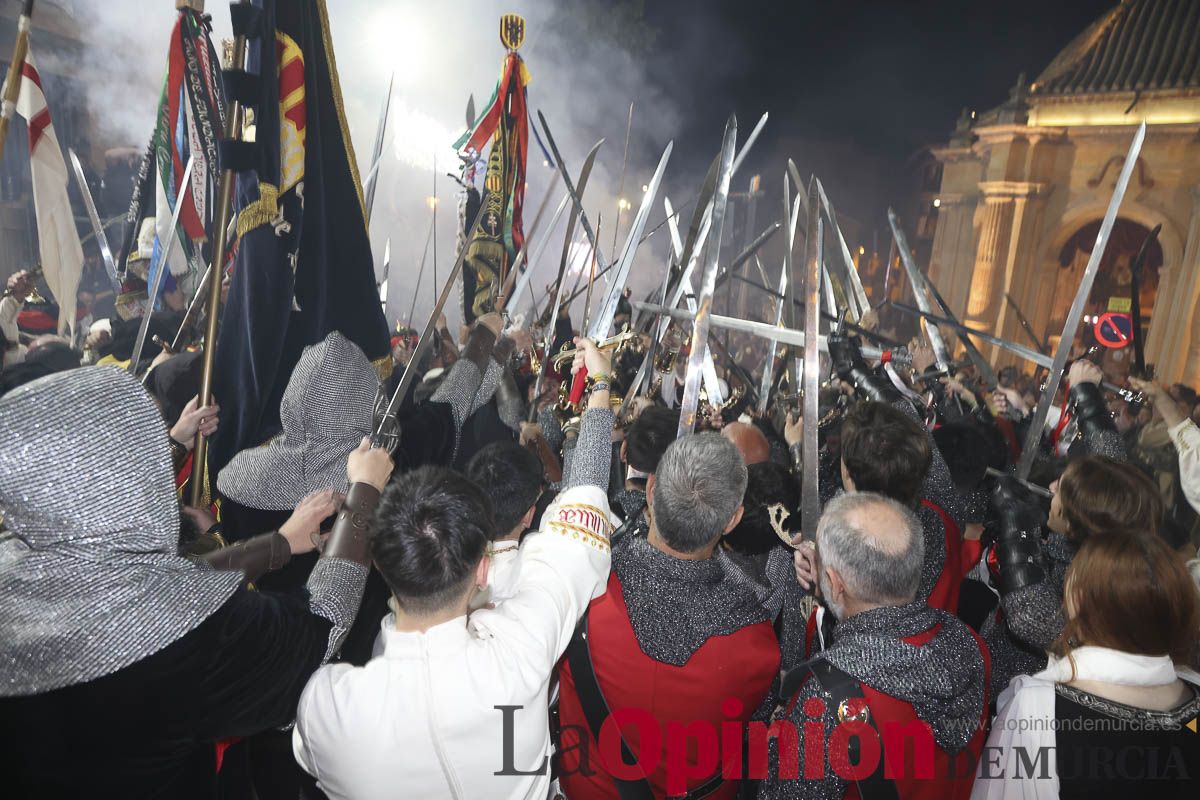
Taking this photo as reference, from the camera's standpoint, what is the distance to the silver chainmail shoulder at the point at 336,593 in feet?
4.57

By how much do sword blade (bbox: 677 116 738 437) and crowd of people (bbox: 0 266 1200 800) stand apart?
46 centimetres

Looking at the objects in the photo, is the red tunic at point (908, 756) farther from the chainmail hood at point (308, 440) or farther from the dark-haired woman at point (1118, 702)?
the chainmail hood at point (308, 440)

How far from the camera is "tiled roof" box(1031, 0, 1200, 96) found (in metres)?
14.7

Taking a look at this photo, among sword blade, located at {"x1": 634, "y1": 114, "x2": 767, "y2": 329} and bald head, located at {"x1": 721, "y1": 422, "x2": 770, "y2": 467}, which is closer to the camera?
bald head, located at {"x1": 721, "y1": 422, "x2": 770, "y2": 467}

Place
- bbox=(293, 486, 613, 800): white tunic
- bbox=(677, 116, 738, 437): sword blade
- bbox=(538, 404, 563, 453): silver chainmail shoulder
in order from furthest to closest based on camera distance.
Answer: bbox=(538, 404, 563, 453): silver chainmail shoulder → bbox=(677, 116, 738, 437): sword blade → bbox=(293, 486, 613, 800): white tunic

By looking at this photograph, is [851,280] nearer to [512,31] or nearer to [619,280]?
[619,280]

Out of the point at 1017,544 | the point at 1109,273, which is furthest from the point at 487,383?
the point at 1109,273

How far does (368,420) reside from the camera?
7.84ft

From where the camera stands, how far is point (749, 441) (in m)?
3.15

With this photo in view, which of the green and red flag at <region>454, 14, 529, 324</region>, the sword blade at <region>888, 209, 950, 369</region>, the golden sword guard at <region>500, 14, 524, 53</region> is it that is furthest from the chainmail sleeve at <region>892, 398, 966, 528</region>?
the golden sword guard at <region>500, 14, 524, 53</region>

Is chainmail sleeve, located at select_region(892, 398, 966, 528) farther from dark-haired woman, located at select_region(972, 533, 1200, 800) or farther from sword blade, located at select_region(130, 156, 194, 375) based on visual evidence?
sword blade, located at select_region(130, 156, 194, 375)

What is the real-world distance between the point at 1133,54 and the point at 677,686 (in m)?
20.6

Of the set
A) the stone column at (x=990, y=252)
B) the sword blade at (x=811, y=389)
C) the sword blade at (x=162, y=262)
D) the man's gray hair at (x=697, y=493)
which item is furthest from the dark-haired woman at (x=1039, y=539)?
the stone column at (x=990, y=252)

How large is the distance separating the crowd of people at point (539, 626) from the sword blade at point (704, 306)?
1.50 feet
